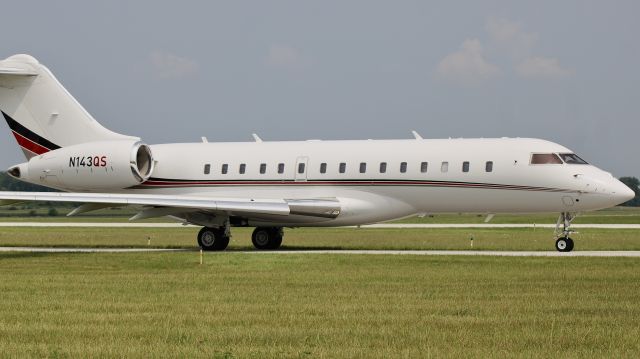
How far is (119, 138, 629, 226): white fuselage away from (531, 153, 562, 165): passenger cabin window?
0.51 ft

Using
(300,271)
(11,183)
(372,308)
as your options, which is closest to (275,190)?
(300,271)

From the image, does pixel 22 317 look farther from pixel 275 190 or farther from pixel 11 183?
pixel 11 183

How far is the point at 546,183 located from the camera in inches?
1318

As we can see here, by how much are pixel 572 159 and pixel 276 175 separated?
32.6ft

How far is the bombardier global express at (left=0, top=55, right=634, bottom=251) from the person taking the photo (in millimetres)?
33781

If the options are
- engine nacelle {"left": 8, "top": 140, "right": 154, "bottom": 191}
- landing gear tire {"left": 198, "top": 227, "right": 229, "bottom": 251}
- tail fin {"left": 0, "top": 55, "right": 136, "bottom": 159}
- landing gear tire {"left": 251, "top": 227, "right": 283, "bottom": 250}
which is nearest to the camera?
landing gear tire {"left": 198, "top": 227, "right": 229, "bottom": 251}

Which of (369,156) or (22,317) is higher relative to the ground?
(369,156)

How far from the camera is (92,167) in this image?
126 feet

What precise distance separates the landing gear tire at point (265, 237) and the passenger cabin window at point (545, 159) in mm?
9644

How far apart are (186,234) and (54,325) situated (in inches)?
1583

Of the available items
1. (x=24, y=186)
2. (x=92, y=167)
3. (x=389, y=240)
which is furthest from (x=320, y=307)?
(x=24, y=186)

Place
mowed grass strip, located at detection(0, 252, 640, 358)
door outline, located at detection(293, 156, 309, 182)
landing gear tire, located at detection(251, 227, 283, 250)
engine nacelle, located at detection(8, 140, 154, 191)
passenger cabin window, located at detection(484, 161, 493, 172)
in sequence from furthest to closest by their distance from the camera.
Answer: landing gear tire, located at detection(251, 227, 283, 250)
engine nacelle, located at detection(8, 140, 154, 191)
door outline, located at detection(293, 156, 309, 182)
passenger cabin window, located at detection(484, 161, 493, 172)
mowed grass strip, located at detection(0, 252, 640, 358)

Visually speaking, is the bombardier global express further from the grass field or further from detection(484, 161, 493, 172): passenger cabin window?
the grass field

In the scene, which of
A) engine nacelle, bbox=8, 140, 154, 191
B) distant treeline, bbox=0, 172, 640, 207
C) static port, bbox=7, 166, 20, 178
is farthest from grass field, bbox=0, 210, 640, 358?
distant treeline, bbox=0, 172, 640, 207
